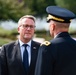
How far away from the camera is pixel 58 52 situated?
416cm

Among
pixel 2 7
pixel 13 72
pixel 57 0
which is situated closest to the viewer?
pixel 13 72

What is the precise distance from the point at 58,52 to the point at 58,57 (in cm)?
5

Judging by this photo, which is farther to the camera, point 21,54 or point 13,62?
point 21,54

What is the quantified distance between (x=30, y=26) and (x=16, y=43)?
0.28 m

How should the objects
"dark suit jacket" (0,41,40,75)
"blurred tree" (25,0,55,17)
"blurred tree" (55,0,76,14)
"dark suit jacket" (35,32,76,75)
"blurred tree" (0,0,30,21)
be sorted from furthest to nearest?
"blurred tree" (25,0,55,17)
"blurred tree" (55,0,76,14)
"blurred tree" (0,0,30,21)
"dark suit jacket" (0,41,40,75)
"dark suit jacket" (35,32,76,75)

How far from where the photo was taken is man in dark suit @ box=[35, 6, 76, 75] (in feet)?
13.5

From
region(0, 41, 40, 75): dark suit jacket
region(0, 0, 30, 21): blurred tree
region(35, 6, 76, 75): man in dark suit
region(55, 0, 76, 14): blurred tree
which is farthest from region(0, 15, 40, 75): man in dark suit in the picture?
region(55, 0, 76, 14): blurred tree

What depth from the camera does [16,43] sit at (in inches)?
213

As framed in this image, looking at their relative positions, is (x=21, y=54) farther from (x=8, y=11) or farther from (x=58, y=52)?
(x=8, y=11)

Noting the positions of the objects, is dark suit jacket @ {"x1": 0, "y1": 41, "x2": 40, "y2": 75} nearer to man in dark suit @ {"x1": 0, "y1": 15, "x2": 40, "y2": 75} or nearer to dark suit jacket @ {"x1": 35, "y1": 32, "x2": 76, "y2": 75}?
man in dark suit @ {"x1": 0, "y1": 15, "x2": 40, "y2": 75}

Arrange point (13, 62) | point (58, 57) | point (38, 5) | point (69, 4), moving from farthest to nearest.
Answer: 1. point (38, 5)
2. point (69, 4)
3. point (13, 62)
4. point (58, 57)

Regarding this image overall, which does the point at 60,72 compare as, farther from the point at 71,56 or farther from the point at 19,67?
the point at 19,67

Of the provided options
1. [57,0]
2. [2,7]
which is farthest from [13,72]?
[57,0]

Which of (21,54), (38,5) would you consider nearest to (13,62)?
(21,54)
